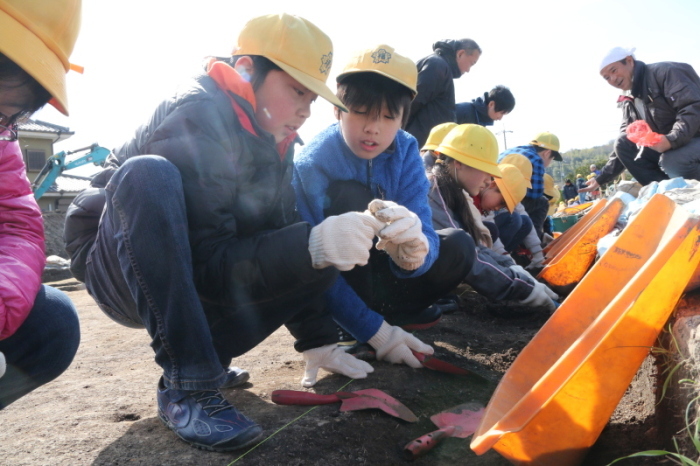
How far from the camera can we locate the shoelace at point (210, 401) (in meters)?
1.33

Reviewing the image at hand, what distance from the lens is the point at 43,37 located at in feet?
3.59

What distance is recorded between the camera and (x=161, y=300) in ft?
4.25

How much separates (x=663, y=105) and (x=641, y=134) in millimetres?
248

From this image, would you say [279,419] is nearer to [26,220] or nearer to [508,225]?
[26,220]

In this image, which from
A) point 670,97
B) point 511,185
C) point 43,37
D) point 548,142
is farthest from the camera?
point 548,142

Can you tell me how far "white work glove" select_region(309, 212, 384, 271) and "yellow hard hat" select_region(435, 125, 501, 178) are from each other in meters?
1.59

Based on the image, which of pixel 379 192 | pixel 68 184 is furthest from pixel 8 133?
pixel 68 184

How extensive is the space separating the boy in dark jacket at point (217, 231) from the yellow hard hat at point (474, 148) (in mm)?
1369

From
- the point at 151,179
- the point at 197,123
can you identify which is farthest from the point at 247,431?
the point at 197,123

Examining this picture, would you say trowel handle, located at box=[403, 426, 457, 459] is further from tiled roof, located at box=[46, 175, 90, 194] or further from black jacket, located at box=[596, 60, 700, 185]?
tiled roof, located at box=[46, 175, 90, 194]

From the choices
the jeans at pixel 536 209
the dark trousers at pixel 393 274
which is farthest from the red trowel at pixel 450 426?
the jeans at pixel 536 209

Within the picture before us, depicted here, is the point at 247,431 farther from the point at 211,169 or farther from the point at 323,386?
the point at 211,169

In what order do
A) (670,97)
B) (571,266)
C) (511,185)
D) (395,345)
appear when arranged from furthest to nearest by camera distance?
1. (670,97)
2. (511,185)
3. (571,266)
4. (395,345)

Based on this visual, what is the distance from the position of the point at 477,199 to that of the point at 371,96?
1.67 metres
